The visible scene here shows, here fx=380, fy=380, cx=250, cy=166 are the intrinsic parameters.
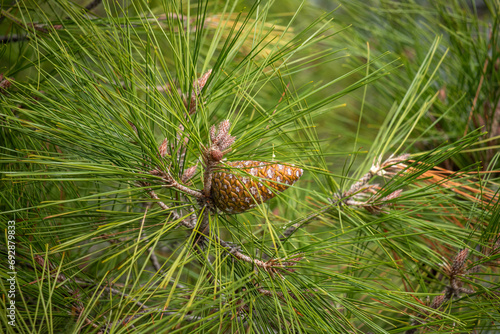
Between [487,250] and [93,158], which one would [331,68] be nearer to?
[487,250]

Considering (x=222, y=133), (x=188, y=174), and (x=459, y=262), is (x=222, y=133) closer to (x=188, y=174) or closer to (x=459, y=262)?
(x=188, y=174)

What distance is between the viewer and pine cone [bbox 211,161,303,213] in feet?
1.69

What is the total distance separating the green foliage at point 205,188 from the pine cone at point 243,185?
19mm

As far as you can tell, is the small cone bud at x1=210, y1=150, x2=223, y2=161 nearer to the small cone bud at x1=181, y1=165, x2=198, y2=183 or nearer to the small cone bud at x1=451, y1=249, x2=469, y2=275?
the small cone bud at x1=181, y1=165, x2=198, y2=183

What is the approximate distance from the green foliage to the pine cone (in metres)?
0.02

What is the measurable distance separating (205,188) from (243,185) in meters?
0.07

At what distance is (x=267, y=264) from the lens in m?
0.52

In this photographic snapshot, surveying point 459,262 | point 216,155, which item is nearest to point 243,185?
point 216,155

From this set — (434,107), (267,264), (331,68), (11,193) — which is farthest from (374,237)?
(331,68)

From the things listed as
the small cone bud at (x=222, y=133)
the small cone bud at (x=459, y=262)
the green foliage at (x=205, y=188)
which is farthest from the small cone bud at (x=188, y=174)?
the small cone bud at (x=459, y=262)

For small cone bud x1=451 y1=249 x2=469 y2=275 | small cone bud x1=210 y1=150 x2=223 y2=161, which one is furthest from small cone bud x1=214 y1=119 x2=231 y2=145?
small cone bud x1=451 y1=249 x2=469 y2=275

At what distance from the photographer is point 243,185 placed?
49cm

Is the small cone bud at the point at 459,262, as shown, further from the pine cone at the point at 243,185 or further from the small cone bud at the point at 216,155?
the small cone bud at the point at 216,155

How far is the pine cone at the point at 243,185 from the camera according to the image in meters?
0.51
